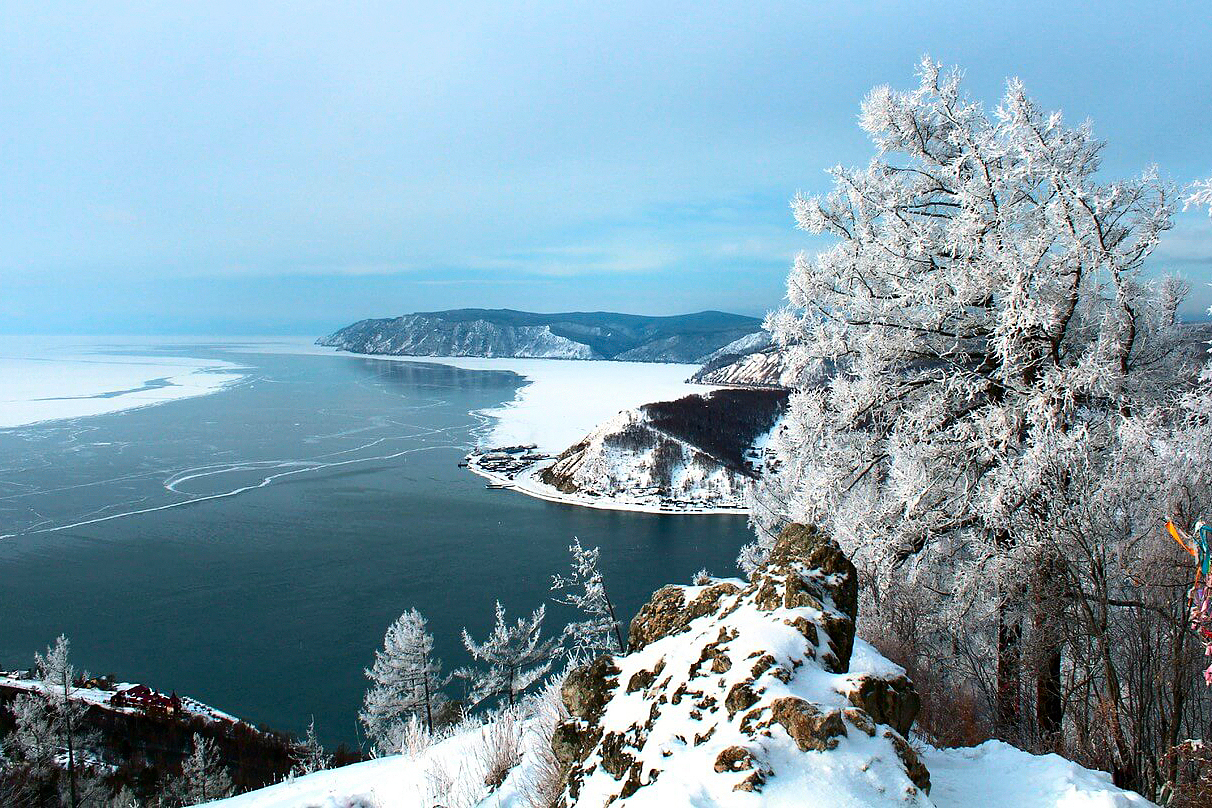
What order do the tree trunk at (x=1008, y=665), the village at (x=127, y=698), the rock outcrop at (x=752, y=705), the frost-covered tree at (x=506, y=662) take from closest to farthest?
the rock outcrop at (x=752, y=705)
the tree trunk at (x=1008, y=665)
the village at (x=127, y=698)
the frost-covered tree at (x=506, y=662)

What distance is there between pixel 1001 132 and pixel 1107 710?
3.48 meters

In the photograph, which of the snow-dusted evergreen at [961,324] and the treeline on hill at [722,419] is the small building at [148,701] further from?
the treeline on hill at [722,419]

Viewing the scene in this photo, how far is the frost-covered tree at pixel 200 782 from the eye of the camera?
46.2 ft

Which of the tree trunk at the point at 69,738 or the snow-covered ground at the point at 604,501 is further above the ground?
the tree trunk at the point at 69,738

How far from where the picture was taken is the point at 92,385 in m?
109

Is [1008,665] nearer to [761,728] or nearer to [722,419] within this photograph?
[761,728]

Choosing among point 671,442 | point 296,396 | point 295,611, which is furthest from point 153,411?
point 295,611

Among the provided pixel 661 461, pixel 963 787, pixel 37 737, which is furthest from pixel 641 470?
pixel 963 787

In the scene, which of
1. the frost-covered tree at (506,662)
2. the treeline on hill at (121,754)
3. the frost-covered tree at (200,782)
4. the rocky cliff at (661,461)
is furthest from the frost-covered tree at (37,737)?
the rocky cliff at (661,461)

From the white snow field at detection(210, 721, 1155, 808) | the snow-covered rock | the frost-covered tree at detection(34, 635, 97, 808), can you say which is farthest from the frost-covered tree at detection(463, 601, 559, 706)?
the snow-covered rock

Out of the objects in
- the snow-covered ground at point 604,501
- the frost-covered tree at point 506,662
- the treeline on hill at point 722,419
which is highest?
the treeline on hill at point 722,419

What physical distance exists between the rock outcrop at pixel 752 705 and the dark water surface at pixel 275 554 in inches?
753

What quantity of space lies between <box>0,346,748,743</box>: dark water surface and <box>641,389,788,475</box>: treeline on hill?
54.9 feet

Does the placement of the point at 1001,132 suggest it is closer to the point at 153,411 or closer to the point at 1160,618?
the point at 1160,618
